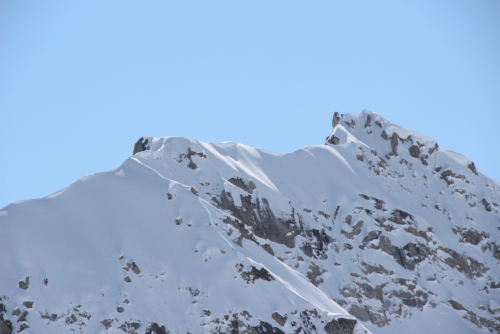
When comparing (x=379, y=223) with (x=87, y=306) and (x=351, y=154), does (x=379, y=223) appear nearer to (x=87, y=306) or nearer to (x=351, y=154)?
(x=351, y=154)

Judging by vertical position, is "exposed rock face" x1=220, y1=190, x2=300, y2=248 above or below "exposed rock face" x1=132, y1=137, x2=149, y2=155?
below

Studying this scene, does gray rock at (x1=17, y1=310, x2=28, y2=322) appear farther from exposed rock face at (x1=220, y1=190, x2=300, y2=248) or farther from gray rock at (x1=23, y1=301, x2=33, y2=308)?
exposed rock face at (x1=220, y1=190, x2=300, y2=248)

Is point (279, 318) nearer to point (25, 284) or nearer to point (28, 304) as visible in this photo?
point (28, 304)

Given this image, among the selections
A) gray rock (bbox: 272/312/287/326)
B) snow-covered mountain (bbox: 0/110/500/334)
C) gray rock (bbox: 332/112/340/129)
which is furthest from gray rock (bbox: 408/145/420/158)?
gray rock (bbox: 272/312/287/326)

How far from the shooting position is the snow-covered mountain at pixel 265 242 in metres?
88.2

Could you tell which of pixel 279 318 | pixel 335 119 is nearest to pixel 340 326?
pixel 279 318

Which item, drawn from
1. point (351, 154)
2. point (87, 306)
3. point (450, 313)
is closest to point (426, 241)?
point (450, 313)

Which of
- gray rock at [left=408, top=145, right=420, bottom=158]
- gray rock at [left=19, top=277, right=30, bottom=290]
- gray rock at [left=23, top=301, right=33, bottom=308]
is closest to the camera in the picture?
gray rock at [left=23, top=301, right=33, bottom=308]

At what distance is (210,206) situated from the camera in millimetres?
104438

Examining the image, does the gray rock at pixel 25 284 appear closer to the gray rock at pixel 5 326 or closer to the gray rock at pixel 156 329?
the gray rock at pixel 5 326

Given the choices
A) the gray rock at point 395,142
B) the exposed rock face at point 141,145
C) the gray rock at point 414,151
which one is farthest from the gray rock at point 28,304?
the gray rock at point 414,151

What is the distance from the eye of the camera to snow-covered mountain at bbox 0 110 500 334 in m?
88.2

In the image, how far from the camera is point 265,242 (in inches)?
4259

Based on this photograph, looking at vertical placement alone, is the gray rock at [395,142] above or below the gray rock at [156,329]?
above
